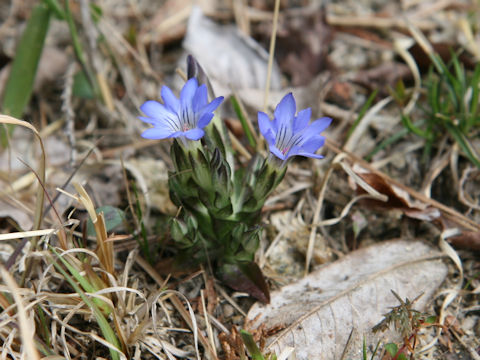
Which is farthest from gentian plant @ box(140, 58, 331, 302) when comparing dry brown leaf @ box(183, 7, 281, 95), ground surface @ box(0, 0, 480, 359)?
dry brown leaf @ box(183, 7, 281, 95)

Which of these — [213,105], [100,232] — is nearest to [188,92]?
[213,105]

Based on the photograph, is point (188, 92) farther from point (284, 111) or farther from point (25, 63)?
point (25, 63)

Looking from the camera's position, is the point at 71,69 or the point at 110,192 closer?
the point at 110,192

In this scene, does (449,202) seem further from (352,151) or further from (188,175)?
(188,175)

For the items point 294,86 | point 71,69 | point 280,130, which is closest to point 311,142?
point 280,130

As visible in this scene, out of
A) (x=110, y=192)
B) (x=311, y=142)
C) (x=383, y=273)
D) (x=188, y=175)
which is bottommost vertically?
(x=383, y=273)

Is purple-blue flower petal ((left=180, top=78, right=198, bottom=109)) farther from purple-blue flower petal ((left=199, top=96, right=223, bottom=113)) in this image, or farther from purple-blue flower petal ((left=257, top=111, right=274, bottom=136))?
purple-blue flower petal ((left=257, top=111, right=274, bottom=136))

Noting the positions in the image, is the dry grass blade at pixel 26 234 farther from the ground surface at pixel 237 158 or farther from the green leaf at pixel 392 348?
the green leaf at pixel 392 348
